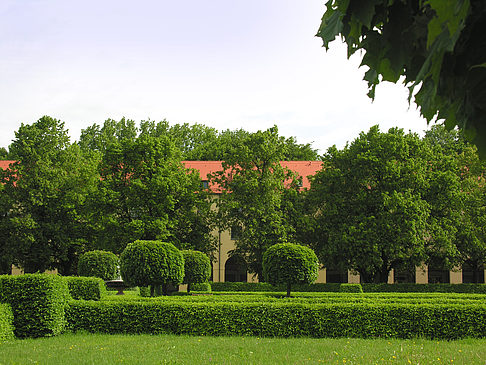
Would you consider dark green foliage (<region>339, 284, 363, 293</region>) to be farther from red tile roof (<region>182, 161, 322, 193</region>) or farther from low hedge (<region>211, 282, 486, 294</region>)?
red tile roof (<region>182, 161, 322, 193</region>)

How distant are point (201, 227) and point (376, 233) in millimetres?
11629

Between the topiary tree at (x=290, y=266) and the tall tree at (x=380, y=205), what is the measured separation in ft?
34.6

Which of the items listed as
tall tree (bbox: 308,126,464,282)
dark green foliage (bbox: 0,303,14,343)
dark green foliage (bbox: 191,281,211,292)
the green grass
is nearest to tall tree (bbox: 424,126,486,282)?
tall tree (bbox: 308,126,464,282)

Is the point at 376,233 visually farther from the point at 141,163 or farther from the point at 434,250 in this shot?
the point at 141,163

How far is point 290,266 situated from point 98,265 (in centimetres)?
1009

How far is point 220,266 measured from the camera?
40875 millimetres

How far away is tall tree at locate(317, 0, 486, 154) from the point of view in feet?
6.50

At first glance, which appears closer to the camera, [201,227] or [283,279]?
[283,279]

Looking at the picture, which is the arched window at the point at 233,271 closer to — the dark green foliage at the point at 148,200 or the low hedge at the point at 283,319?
the dark green foliage at the point at 148,200

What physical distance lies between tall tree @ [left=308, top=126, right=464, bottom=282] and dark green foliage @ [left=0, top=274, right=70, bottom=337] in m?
20.7

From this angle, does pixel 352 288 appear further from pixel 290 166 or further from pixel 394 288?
pixel 290 166

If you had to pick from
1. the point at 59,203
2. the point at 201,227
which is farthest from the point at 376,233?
the point at 59,203

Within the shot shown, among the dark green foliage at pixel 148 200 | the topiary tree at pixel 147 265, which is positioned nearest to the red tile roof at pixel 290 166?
the dark green foliage at pixel 148 200

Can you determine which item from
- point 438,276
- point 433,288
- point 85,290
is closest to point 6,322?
point 85,290
